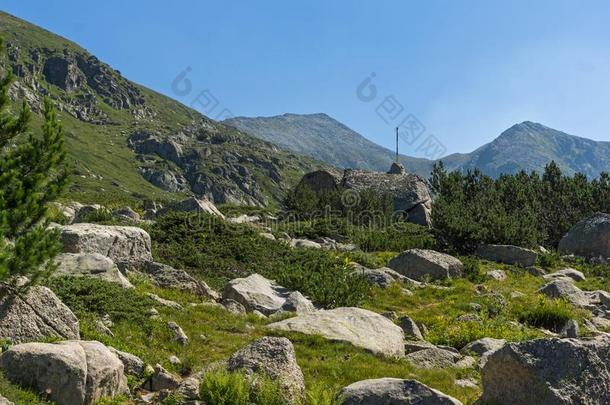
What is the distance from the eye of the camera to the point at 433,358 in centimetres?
1399

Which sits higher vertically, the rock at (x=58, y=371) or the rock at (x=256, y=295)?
the rock at (x=256, y=295)

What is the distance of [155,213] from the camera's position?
131 ft

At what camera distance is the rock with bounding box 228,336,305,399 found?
10.0m

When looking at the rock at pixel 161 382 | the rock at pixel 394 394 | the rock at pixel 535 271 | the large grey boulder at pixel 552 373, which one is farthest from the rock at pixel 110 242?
the rock at pixel 535 271

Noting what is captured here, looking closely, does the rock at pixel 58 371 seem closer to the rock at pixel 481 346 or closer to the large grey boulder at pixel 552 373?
the large grey boulder at pixel 552 373

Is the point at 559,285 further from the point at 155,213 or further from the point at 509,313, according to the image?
the point at 155,213

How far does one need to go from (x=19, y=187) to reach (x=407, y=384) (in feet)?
26.7

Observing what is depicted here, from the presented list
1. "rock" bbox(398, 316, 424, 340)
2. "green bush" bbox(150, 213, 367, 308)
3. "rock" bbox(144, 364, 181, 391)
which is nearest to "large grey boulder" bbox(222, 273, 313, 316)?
"green bush" bbox(150, 213, 367, 308)

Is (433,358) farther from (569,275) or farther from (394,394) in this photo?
(569,275)

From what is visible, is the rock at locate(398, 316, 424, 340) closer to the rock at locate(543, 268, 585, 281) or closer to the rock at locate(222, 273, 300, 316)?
the rock at locate(222, 273, 300, 316)

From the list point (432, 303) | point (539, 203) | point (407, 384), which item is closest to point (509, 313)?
point (432, 303)

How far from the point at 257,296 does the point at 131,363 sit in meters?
7.89

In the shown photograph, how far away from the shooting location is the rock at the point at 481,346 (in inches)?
596

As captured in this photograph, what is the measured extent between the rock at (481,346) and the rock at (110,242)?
12.0m
